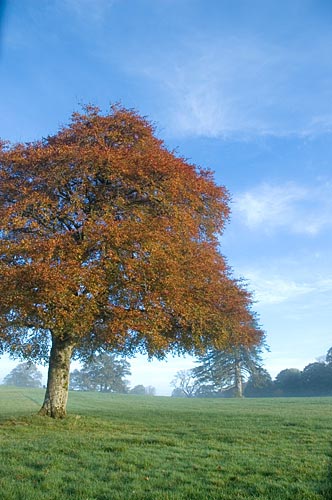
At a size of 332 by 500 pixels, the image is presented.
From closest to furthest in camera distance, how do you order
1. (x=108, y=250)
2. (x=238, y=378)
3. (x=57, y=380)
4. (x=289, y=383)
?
(x=108, y=250) < (x=57, y=380) < (x=238, y=378) < (x=289, y=383)

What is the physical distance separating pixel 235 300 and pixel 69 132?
12075mm

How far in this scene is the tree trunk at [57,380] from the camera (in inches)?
758

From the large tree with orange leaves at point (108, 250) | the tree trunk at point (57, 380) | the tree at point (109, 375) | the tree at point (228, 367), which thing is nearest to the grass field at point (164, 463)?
the tree trunk at point (57, 380)

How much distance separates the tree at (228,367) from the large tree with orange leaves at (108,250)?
46536 millimetres

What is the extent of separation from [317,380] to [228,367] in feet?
57.5

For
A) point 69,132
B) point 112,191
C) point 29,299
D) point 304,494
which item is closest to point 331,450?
point 304,494

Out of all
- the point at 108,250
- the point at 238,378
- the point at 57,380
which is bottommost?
the point at 57,380

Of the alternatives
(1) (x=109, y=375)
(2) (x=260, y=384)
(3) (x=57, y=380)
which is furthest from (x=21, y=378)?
(3) (x=57, y=380)

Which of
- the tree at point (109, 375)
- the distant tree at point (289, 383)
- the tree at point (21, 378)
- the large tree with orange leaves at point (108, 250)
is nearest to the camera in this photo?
the large tree with orange leaves at point (108, 250)

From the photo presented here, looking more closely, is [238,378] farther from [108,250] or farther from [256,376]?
[108,250]

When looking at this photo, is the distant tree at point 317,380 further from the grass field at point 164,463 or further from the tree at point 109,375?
the grass field at point 164,463

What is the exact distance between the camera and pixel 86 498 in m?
7.44

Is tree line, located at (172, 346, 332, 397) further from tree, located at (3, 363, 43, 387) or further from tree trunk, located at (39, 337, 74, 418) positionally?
tree, located at (3, 363, 43, 387)

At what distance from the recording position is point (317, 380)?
76.2 meters
